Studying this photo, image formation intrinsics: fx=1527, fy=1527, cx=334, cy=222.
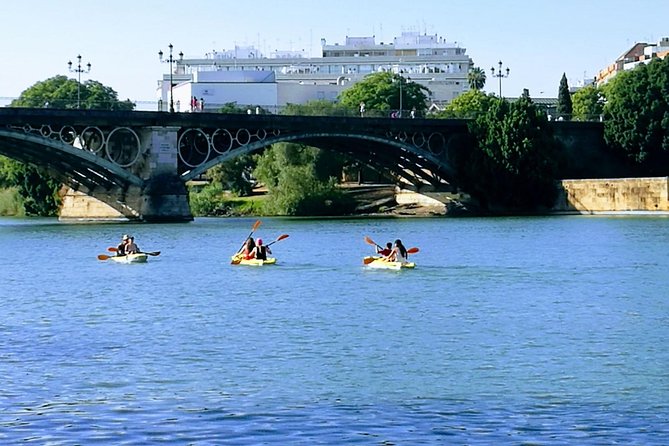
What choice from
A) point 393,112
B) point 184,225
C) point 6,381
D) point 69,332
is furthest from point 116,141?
point 6,381

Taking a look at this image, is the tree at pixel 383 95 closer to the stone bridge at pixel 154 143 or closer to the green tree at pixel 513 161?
the green tree at pixel 513 161

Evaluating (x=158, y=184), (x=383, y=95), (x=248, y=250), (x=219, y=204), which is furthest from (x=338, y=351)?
(x=383, y=95)

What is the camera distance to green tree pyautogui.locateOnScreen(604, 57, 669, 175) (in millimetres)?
108250

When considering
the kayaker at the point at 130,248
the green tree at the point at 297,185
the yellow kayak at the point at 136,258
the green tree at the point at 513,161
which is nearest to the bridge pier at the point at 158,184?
the green tree at the point at 297,185

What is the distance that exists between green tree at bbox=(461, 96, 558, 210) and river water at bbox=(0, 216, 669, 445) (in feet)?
A: 152

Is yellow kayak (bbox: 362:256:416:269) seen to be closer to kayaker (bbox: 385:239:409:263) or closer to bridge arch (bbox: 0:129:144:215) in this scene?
kayaker (bbox: 385:239:409:263)

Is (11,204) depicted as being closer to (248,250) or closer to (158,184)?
(158,184)

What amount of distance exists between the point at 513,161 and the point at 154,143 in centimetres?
2564

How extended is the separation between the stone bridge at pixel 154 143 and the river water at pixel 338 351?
31203 millimetres

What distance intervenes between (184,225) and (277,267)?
3886 centimetres

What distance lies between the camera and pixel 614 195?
100062mm

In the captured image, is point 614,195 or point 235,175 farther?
point 235,175

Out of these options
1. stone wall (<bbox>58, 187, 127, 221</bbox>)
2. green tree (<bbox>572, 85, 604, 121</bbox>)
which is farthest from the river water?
green tree (<bbox>572, 85, 604, 121</bbox>)

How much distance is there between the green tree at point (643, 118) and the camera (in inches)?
4262
